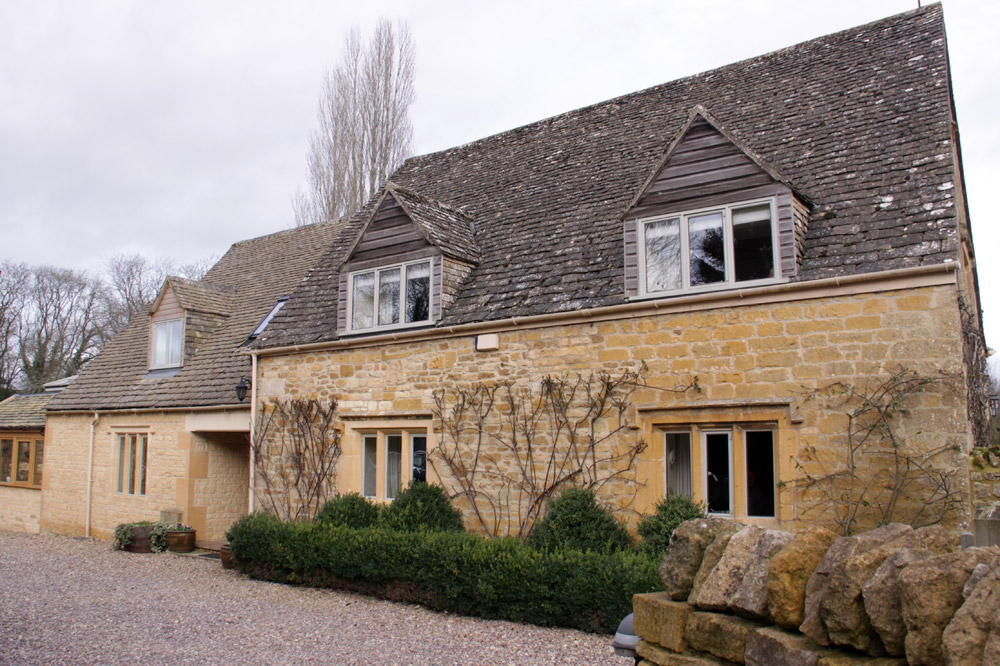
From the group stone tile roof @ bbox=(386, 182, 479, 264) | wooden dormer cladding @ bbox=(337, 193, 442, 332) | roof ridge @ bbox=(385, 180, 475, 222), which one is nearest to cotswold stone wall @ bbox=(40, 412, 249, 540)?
wooden dormer cladding @ bbox=(337, 193, 442, 332)

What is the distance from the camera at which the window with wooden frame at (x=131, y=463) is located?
55.9 ft

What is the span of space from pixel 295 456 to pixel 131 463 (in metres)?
6.14

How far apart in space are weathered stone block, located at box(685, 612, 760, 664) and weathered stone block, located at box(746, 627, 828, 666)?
0.27ft

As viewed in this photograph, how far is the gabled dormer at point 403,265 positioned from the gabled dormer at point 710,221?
327cm

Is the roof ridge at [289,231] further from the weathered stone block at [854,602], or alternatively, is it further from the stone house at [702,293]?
the weathered stone block at [854,602]

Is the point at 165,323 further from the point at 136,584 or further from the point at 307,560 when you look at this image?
the point at 307,560

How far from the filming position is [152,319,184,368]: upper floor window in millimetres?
17938

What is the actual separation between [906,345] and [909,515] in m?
1.81

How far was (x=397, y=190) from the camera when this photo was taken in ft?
44.1

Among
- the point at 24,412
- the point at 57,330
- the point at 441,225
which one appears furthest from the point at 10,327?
the point at 441,225

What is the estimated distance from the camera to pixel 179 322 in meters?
18.0

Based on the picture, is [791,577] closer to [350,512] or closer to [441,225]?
[350,512]

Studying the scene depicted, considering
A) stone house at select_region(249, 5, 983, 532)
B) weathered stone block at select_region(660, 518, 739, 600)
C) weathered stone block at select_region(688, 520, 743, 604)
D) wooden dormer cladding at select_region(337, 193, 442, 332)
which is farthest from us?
wooden dormer cladding at select_region(337, 193, 442, 332)

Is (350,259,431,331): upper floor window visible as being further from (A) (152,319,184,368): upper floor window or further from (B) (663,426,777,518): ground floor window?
(A) (152,319,184,368): upper floor window
